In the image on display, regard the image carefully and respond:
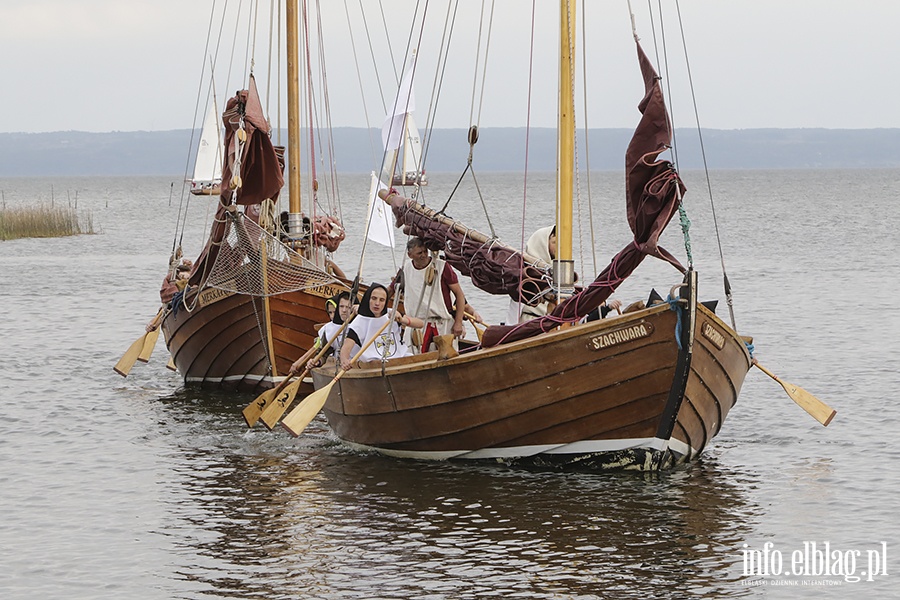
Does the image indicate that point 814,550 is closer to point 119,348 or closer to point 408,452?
point 408,452

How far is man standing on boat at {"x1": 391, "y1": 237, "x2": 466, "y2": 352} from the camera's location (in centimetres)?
1548

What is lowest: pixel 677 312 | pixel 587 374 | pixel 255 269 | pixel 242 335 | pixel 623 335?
pixel 242 335

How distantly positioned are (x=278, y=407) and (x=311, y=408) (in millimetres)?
1276

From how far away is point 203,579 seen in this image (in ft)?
36.4

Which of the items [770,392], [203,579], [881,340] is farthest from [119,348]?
[203,579]

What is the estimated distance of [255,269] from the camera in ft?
61.9

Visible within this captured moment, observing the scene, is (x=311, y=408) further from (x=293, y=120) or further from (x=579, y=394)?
(x=293, y=120)

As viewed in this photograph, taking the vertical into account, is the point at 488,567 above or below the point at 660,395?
below

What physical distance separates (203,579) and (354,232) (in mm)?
63182

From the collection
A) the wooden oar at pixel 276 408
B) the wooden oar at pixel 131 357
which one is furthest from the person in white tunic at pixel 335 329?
the wooden oar at pixel 131 357

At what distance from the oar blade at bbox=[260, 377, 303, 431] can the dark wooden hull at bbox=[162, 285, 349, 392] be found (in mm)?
2658

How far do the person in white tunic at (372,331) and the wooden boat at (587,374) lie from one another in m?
0.33

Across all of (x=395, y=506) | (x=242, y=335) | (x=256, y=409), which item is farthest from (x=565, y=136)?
(x=242, y=335)

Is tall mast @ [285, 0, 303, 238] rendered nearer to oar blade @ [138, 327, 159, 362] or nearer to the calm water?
the calm water
